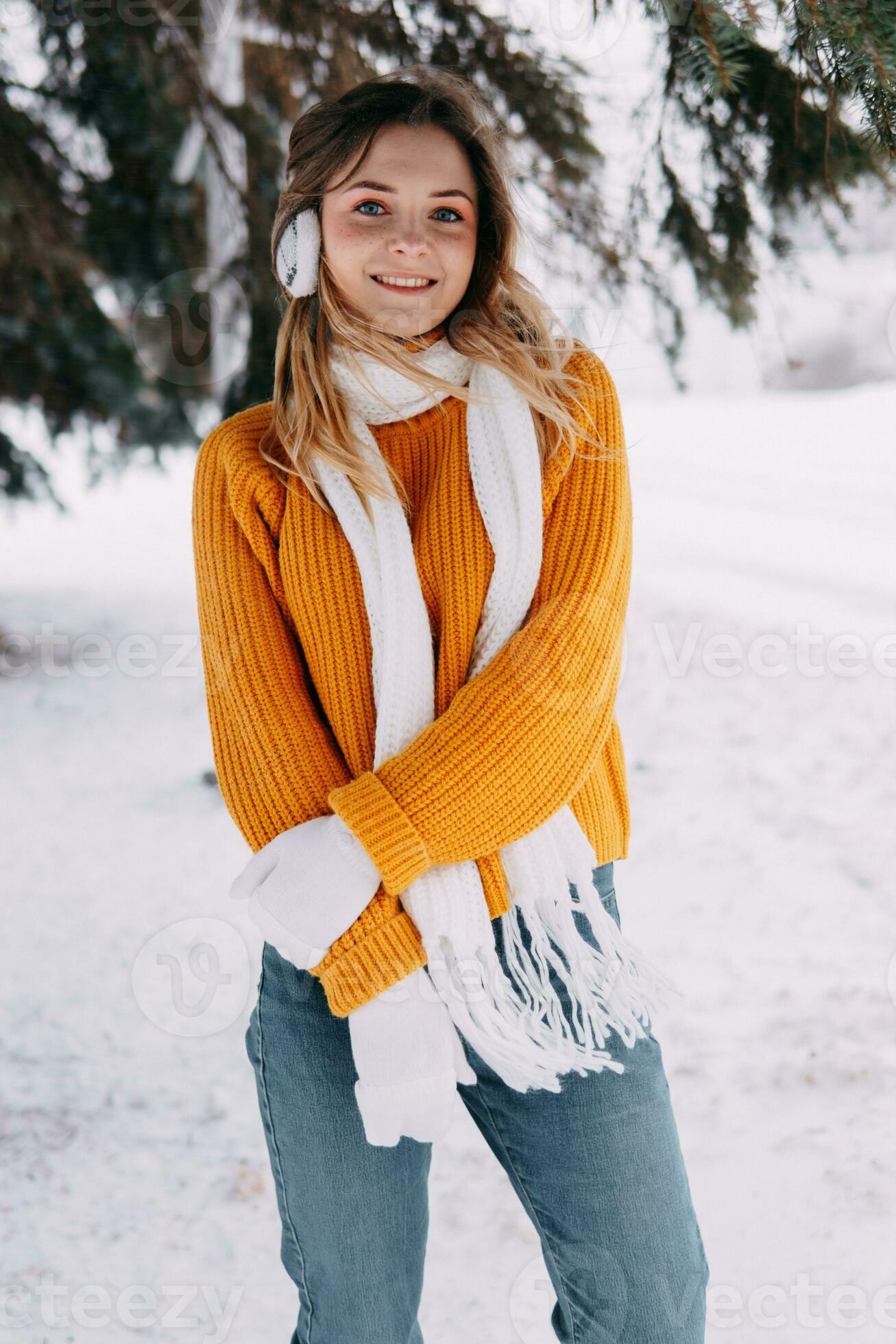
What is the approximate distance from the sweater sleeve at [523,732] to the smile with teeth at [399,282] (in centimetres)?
31

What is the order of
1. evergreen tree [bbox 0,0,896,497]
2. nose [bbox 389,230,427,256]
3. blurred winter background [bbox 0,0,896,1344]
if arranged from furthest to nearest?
blurred winter background [bbox 0,0,896,1344] → evergreen tree [bbox 0,0,896,497] → nose [bbox 389,230,427,256]

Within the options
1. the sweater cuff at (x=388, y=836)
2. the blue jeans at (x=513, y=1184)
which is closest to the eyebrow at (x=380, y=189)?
the sweater cuff at (x=388, y=836)

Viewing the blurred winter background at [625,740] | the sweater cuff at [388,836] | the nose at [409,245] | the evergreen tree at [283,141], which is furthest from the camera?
the blurred winter background at [625,740]

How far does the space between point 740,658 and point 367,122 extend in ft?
11.9

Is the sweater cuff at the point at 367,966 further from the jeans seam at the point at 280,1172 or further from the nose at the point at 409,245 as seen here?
the nose at the point at 409,245

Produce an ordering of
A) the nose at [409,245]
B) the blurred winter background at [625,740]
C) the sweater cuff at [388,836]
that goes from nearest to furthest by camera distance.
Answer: the sweater cuff at [388,836] < the nose at [409,245] < the blurred winter background at [625,740]

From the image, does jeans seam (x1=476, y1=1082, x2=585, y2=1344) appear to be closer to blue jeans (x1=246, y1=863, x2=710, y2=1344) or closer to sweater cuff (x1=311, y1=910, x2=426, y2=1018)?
blue jeans (x1=246, y1=863, x2=710, y2=1344)

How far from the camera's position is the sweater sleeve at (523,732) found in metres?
1.08

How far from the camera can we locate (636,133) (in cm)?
207

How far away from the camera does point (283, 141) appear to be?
3012mm

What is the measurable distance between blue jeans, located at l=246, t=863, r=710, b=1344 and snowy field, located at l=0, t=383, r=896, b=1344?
0.72 m

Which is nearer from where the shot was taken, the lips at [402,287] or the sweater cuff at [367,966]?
the sweater cuff at [367,966]

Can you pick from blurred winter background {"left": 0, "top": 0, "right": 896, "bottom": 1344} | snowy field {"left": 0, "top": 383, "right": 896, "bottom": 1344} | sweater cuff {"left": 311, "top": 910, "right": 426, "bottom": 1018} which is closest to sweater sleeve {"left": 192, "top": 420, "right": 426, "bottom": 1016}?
sweater cuff {"left": 311, "top": 910, "right": 426, "bottom": 1018}

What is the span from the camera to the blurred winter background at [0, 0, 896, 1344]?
1865mm
